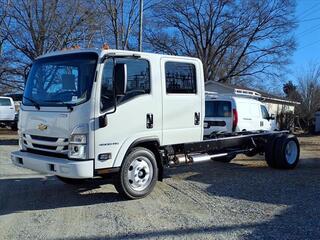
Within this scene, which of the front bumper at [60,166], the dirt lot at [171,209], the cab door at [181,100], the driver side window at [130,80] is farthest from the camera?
the cab door at [181,100]

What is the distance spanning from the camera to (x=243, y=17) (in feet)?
146

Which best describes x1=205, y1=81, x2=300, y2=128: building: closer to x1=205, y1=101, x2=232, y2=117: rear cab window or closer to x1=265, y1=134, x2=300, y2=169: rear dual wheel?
x1=205, y1=101, x2=232, y2=117: rear cab window

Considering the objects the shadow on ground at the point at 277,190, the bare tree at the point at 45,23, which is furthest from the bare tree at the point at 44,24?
the shadow on ground at the point at 277,190

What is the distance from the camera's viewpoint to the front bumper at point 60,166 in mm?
7188

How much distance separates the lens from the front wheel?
312 inches

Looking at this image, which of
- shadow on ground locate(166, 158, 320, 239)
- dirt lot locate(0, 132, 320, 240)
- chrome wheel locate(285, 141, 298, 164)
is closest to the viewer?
dirt lot locate(0, 132, 320, 240)

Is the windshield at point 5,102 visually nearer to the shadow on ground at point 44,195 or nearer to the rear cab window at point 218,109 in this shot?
the rear cab window at point 218,109

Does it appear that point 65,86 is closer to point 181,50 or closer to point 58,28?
point 58,28

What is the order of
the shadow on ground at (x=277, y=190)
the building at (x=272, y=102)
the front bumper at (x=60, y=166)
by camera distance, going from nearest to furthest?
1. the shadow on ground at (x=277, y=190)
2. the front bumper at (x=60, y=166)
3. the building at (x=272, y=102)

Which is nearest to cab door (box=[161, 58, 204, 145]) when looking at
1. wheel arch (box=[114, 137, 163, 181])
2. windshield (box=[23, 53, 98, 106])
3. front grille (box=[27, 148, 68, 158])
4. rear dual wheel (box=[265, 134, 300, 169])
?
wheel arch (box=[114, 137, 163, 181])

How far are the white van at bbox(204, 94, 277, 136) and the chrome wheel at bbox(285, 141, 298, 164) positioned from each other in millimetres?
1783

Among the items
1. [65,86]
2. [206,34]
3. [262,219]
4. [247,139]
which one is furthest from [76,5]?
[262,219]

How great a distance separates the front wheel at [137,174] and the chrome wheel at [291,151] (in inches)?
210

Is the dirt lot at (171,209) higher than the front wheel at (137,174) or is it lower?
lower
